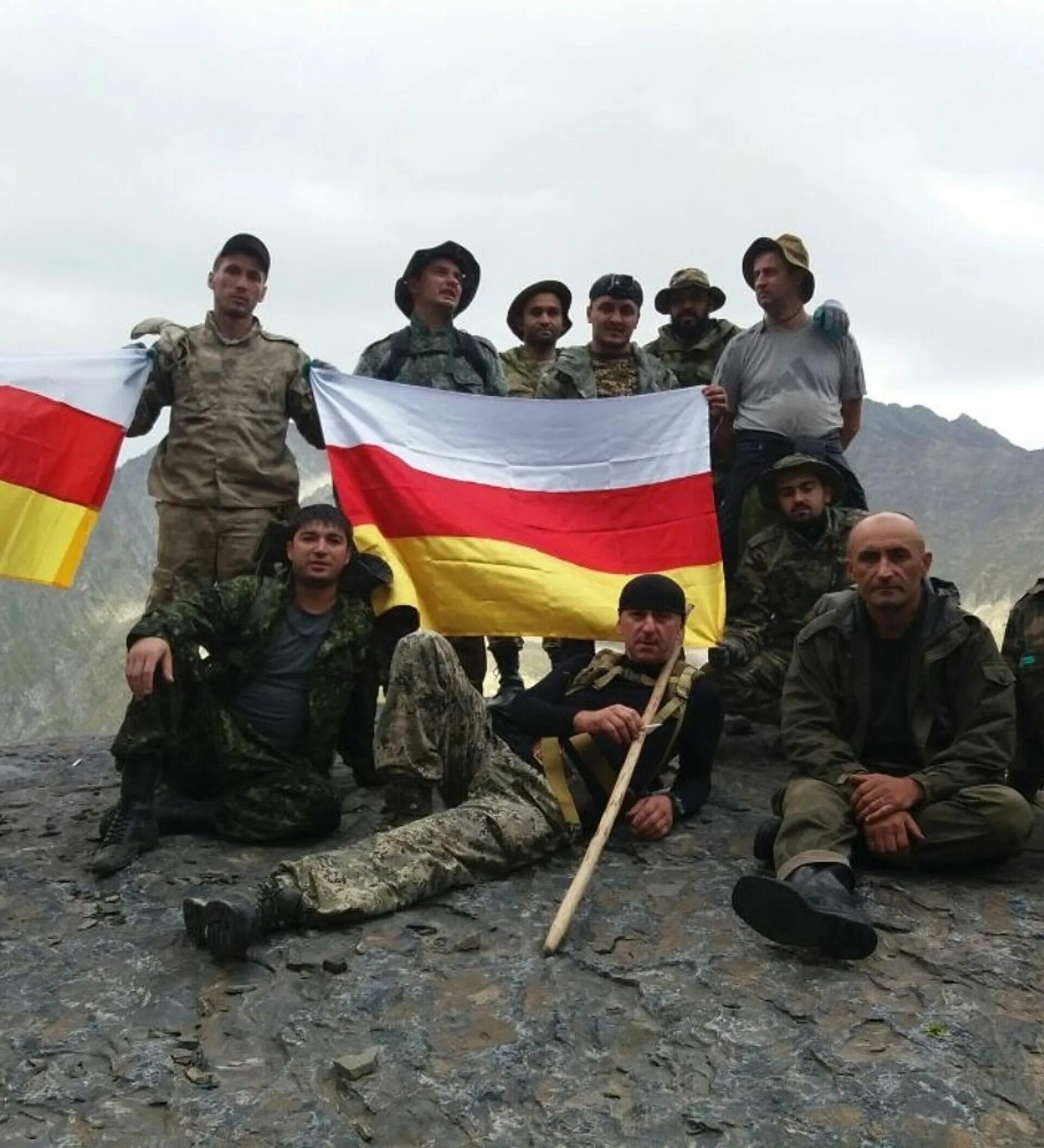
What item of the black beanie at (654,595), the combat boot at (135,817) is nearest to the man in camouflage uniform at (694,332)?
the black beanie at (654,595)

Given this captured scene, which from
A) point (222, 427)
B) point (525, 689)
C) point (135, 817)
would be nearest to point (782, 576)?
point (525, 689)

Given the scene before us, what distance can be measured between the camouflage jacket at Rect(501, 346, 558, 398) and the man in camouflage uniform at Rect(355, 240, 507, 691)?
1119 mm

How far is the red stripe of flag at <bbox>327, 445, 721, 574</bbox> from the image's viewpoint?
24.0ft

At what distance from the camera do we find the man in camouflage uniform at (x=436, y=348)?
8469 mm

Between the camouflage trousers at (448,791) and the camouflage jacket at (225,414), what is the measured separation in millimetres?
2499

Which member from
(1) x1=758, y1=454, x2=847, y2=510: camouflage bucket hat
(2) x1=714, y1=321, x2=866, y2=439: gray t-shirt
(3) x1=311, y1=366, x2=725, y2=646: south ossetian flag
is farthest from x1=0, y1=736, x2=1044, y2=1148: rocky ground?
(2) x1=714, y1=321, x2=866, y2=439: gray t-shirt

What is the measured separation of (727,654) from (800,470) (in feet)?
4.96

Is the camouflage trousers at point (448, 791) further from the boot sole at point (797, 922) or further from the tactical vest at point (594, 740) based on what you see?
the boot sole at point (797, 922)

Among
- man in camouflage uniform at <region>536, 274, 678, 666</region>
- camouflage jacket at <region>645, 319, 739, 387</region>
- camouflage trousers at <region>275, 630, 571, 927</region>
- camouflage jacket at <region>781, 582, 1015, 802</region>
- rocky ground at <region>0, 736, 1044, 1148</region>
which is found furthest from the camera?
camouflage jacket at <region>645, 319, 739, 387</region>

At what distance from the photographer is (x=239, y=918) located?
14.1ft

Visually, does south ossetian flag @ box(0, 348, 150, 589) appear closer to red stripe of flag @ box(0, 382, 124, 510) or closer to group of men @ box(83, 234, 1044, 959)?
red stripe of flag @ box(0, 382, 124, 510)

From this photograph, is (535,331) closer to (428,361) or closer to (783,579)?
(428,361)

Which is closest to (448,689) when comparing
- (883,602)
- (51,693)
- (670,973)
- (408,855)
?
(408,855)

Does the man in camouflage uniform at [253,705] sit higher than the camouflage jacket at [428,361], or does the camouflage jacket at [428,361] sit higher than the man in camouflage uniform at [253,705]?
the camouflage jacket at [428,361]
